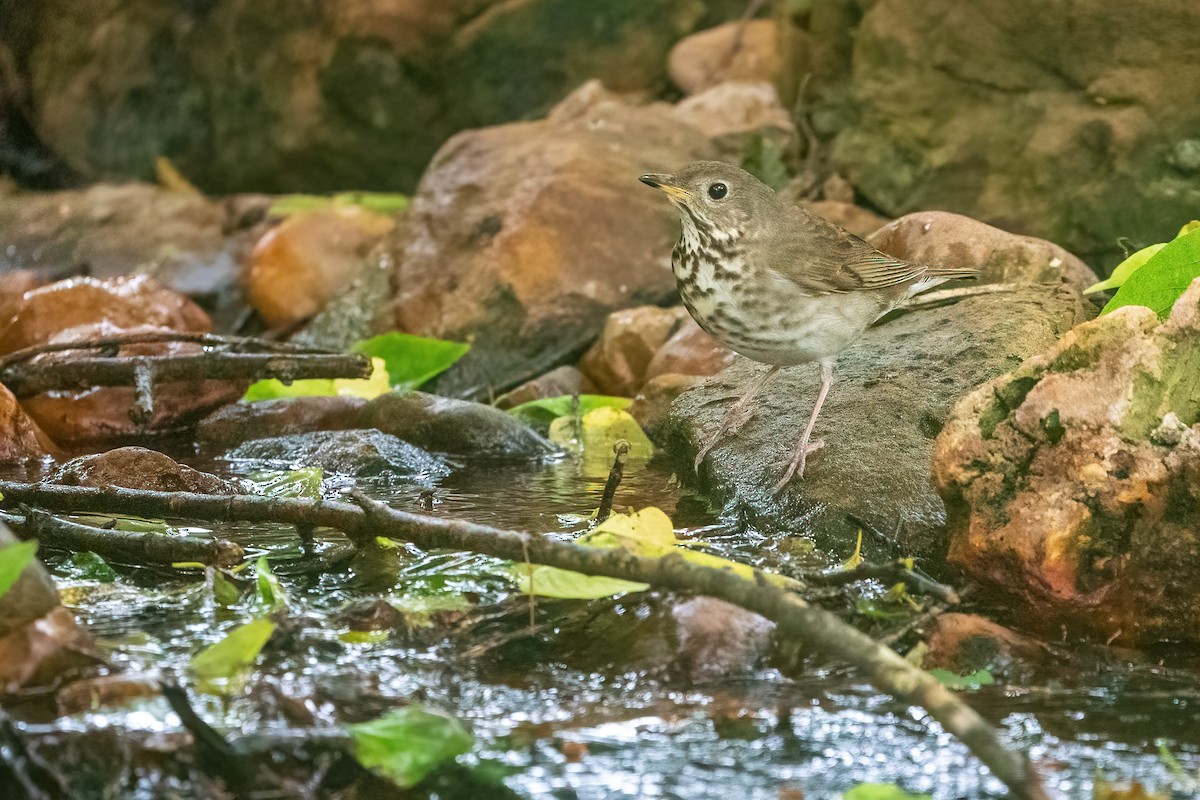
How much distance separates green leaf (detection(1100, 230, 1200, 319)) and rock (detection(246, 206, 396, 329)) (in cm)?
547

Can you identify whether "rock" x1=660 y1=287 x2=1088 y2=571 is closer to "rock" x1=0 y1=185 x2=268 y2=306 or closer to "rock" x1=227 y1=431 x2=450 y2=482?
"rock" x1=227 y1=431 x2=450 y2=482

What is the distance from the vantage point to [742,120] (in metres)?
9.20

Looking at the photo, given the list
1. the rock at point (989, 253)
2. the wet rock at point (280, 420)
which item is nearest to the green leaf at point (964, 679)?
the rock at point (989, 253)

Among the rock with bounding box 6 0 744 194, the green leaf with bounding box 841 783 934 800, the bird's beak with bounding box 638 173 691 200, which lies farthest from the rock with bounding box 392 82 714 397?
the green leaf with bounding box 841 783 934 800

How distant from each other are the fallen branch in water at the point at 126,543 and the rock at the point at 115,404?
7.97 feet

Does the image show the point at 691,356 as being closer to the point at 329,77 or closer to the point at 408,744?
the point at 408,744

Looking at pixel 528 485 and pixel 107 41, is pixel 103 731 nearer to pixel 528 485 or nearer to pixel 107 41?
pixel 528 485

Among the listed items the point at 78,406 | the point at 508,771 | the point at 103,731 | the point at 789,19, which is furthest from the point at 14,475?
the point at 789,19

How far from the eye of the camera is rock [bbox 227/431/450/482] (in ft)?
18.0

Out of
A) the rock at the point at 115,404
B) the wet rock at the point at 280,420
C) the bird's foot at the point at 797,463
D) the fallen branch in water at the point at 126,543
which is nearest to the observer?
the fallen branch in water at the point at 126,543

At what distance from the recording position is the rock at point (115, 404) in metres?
6.34

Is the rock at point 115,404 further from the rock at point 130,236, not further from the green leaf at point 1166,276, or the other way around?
the green leaf at point 1166,276

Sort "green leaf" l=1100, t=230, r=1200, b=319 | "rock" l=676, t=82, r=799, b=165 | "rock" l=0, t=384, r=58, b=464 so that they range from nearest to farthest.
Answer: "green leaf" l=1100, t=230, r=1200, b=319 < "rock" l=0, t=384, r=58, b=464 < "rock" l=676, t=82, r=799, b=165

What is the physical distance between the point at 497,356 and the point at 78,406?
235 centimetres
